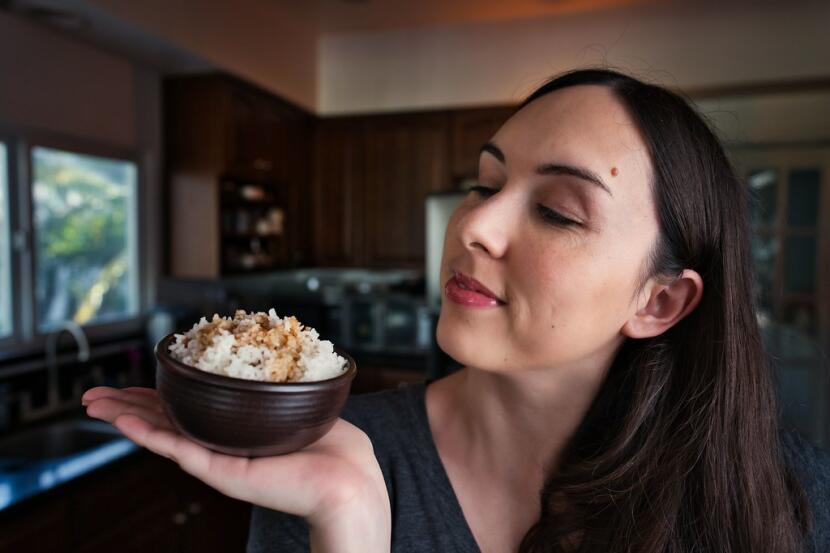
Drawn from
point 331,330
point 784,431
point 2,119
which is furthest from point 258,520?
point 331,330

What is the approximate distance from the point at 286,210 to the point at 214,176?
34.9 inches

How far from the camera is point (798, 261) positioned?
3.49 meters

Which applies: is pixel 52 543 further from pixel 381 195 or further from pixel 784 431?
pixel 381 195

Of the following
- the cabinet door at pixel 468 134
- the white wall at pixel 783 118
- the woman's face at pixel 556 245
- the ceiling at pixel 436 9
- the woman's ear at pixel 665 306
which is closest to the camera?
the woman's face at pixel 556 245

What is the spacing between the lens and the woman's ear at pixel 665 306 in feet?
2.93

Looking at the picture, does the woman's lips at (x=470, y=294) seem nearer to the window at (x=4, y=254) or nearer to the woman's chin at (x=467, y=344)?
the woman's chin at (x=467, y=344)

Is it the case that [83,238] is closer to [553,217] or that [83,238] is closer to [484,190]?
[484,190]

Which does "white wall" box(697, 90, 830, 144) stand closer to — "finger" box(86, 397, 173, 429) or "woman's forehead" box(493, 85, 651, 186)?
"woman's forehead" box(493, 85, 651, 186)

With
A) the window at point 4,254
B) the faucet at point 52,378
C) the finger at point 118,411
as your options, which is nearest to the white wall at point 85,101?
the window at point 4,254

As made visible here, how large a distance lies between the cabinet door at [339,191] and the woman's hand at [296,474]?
12.0 feet

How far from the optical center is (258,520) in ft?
3.14

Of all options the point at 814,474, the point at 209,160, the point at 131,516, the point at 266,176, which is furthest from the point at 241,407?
the point at 266,176

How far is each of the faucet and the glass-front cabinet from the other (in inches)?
144

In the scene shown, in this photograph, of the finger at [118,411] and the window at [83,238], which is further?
the window at [83,238]
